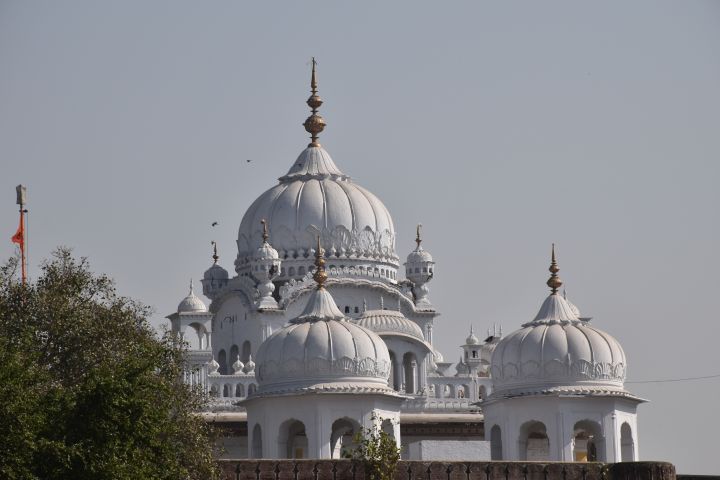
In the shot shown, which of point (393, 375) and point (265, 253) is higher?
point (265, 253)

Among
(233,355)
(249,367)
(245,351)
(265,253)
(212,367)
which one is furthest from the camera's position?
(233,355)

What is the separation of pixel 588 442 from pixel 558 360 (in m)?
3.04

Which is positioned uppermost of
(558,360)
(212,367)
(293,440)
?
(212,367)

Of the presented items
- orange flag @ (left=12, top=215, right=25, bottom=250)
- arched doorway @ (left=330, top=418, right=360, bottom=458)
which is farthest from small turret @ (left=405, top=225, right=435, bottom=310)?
orange flag @ (left=12, top=215, right=25, bottom=250)

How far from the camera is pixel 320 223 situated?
282 feet

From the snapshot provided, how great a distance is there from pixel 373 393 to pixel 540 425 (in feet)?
15.4

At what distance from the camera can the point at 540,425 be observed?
69750 mm

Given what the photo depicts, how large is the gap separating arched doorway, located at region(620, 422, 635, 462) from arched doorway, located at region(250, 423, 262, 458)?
9.57m

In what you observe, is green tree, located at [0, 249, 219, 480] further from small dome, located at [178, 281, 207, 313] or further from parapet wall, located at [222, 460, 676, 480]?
small dome, located at [178, 281, 207, 313]

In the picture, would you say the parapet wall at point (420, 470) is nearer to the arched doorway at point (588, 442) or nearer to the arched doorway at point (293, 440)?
the arched doorway at point (588, 442)

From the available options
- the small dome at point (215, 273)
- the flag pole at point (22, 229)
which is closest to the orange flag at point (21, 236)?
the flag pole at point (22, 229)

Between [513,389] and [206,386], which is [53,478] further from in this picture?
[206,386]

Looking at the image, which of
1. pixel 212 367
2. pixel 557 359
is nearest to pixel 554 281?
pixel 557 359

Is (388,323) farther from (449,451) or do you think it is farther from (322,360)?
(449,451)
